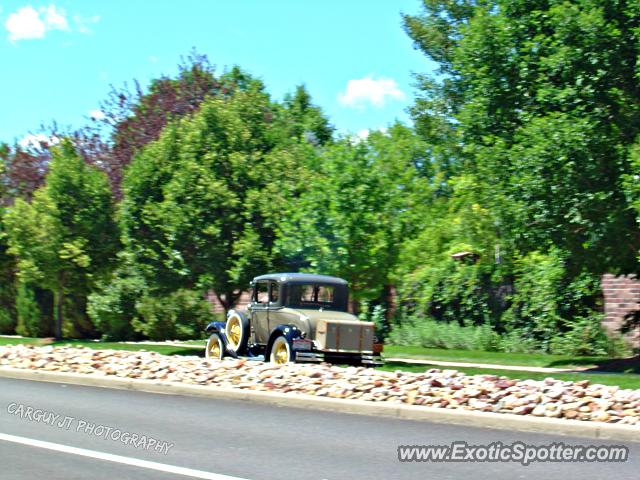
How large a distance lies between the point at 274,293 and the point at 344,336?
2123 millimetres

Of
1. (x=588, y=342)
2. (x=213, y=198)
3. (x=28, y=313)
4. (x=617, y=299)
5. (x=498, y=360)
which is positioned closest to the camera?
(x=498, y=360)

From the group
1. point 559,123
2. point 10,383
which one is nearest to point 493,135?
point 559,123

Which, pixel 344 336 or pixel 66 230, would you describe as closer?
pixel 344 336

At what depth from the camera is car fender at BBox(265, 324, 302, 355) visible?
62.2ft

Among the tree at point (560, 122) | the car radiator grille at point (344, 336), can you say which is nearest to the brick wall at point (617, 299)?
the tree at point (560, 122)

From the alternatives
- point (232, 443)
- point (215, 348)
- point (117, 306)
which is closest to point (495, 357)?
point (215, 348)

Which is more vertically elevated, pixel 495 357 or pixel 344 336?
pixel 344 336

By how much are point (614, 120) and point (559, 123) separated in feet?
5.03

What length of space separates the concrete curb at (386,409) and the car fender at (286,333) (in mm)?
4063

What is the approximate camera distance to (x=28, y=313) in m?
36.9

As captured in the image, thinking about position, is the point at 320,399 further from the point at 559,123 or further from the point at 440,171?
the point at 440,171

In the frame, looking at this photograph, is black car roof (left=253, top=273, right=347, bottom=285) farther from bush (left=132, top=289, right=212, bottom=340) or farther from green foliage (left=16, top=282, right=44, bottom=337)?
green foliage (left=16, top=282, right=44, bottom=337)

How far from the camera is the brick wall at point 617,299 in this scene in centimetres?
2527

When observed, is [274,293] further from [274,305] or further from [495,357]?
[495,357]
